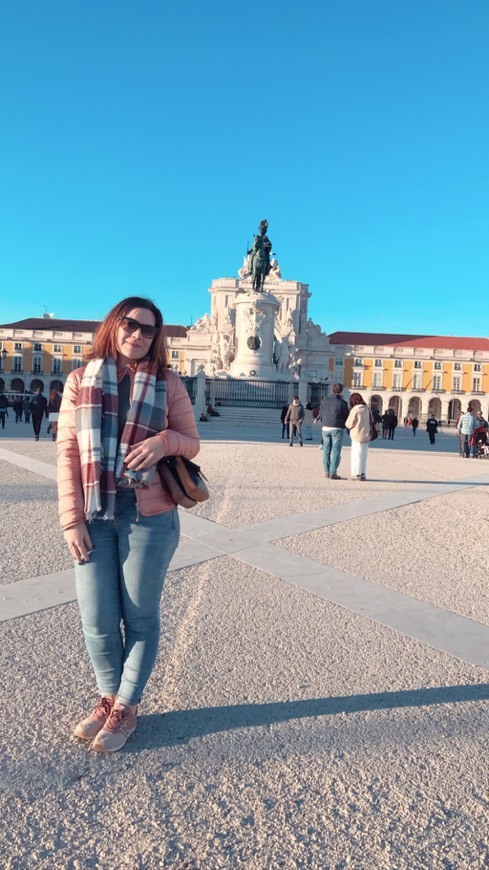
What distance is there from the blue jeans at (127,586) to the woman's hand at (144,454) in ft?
0.50

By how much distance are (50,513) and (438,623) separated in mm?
4143

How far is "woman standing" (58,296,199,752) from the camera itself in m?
2.12

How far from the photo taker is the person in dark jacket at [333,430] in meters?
9.61

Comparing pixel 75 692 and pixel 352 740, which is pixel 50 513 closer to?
pixel 75 692

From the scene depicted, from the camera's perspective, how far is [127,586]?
7.35 feet

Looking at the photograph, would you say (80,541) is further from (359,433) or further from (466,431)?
(466,431)

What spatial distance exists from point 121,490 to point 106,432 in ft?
0.74

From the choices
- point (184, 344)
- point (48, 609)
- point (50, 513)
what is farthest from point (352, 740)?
point (184, 344)

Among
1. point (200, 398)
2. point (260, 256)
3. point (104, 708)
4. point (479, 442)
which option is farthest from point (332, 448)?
point (260, 256)

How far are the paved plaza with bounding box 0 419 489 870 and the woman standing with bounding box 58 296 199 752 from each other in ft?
0.85

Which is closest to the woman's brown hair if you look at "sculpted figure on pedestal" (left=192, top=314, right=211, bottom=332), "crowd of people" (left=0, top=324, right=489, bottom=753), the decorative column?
"crowd of people" (left=0, top=324, right=489, bottom=753)

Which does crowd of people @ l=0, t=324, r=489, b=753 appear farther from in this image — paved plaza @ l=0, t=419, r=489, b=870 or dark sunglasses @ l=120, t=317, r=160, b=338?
paved plaza @ l=0, t=419, r=489, b=870

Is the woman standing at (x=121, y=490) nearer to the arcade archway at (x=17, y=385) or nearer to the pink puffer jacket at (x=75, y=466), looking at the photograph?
the pink puffer jacket at (x=75, y=466)

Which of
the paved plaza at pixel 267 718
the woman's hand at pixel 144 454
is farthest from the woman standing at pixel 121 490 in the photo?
the paved plaza at pixel 267 718
